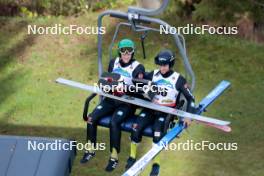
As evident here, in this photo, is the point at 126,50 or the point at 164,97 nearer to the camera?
the point at 164,97

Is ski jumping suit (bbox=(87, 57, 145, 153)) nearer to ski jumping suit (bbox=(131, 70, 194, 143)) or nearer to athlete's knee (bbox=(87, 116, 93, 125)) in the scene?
athlete's knee (bbox=(87, 116, 93, 125))

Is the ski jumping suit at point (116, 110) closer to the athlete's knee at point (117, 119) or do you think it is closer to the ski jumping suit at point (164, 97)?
the athlete's knee at point (117, 119)

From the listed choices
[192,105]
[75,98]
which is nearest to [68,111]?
[75,98]

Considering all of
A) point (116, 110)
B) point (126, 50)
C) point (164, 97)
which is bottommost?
point (116, 110)

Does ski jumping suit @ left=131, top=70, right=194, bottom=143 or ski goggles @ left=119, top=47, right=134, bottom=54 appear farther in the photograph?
ski goggles @ left=119, top=47, right=134, bottom=54

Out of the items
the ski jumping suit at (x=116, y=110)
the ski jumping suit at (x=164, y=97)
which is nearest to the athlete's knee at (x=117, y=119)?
the ski jumping suit at (x=116, y=110)

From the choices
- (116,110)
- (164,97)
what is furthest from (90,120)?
(164,97)

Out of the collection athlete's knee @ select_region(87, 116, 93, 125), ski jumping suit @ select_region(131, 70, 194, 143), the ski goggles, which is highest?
the ski goggles

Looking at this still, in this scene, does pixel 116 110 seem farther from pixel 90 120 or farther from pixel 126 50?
pixel 126 50

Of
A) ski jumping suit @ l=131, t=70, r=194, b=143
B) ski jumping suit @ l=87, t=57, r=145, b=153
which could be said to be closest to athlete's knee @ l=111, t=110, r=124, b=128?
ski jumping suit @ l=87, t=57, r=145, b=153
